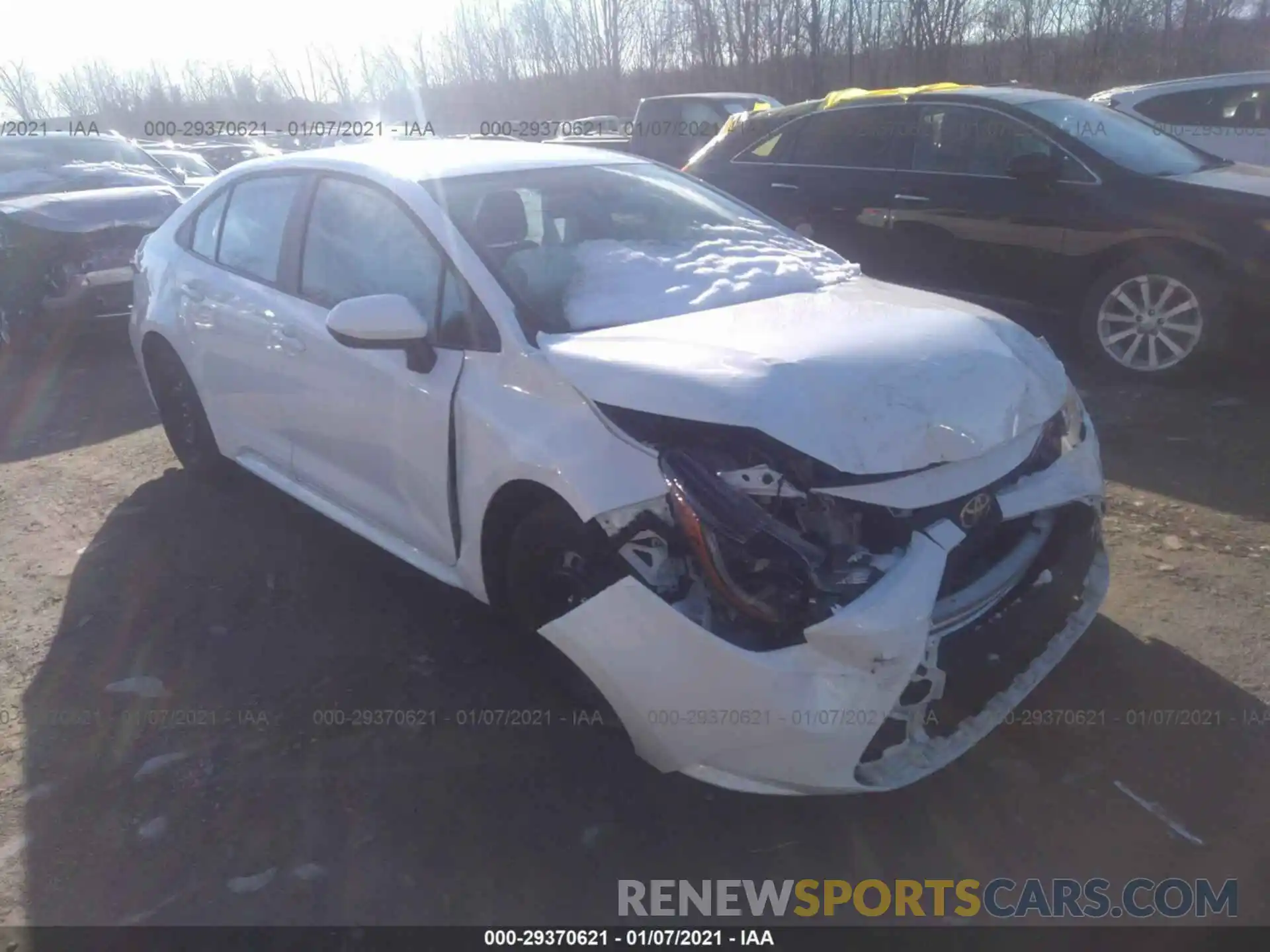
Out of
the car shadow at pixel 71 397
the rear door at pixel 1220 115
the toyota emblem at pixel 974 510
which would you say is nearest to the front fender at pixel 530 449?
the toyota emblem at pixel 974 510

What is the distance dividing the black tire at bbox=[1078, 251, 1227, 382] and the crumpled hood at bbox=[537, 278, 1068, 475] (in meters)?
2.95

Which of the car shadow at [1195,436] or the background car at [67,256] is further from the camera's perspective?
the background car at [67,256]

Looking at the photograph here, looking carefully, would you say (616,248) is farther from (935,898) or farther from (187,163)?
(187,163)

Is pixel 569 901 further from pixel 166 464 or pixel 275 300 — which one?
pixel 166 464

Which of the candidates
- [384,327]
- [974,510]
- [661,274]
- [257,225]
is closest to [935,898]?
[974,510]

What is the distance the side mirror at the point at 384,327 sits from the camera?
9.74 ft

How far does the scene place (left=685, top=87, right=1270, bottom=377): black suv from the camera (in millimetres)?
5453

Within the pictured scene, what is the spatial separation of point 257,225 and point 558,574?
2.30 m

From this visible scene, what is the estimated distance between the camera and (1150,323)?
567 cm

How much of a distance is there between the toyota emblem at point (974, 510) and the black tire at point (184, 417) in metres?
3.48

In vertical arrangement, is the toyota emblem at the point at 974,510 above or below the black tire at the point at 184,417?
above

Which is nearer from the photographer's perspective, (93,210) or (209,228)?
(209,228)

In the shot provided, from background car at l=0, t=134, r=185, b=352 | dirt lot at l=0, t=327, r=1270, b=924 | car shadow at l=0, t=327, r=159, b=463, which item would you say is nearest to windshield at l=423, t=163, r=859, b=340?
dirt lot at l=0, t=327, r=1270, b=924

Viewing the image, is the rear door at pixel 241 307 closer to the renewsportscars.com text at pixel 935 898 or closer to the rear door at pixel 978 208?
the renewsportscars.com text at pixel 935 898
